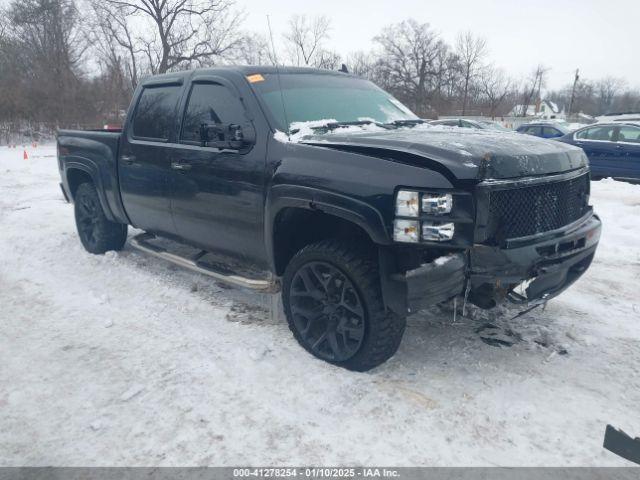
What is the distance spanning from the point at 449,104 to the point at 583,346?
188ft

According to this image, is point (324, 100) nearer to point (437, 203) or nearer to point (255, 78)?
point (255, 78)

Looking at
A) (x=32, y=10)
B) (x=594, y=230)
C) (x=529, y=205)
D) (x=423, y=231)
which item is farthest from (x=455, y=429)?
(x=32, y=10)

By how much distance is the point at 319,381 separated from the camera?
123 inches

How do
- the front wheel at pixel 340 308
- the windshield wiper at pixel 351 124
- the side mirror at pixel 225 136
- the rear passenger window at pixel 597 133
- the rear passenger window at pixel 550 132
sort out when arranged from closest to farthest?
1. the front wheel at pixel 340 308
2. the side mirror at pixel 225 136
3. the windshield wiper at pixel 351 124
4. the rear passenger window at pixel 597 133
5. the rear passenger window at pixel 550 132

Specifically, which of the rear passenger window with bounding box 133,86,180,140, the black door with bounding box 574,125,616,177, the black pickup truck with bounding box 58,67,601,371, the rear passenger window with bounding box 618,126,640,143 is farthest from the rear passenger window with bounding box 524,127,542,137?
the rear passenger window with bounding box 133,86,180,140

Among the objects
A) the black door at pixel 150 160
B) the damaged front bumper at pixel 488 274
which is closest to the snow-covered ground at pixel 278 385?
the damaged front bumper at pixel 488 274

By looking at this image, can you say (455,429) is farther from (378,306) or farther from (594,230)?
(594,230)

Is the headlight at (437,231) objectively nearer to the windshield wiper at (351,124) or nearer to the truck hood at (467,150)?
the truck hood at (467,150)

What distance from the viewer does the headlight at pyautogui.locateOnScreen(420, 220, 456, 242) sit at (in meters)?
2.64

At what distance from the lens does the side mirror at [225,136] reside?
11.5 ft

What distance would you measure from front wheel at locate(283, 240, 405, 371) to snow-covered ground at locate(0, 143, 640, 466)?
0.15m

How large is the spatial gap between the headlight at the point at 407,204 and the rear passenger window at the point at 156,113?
8.31 feet

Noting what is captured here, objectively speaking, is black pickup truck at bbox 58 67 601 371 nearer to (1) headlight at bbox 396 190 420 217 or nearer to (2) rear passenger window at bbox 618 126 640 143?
(1) headlight at bbox 396 190 420 217

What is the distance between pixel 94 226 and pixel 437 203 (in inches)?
181
